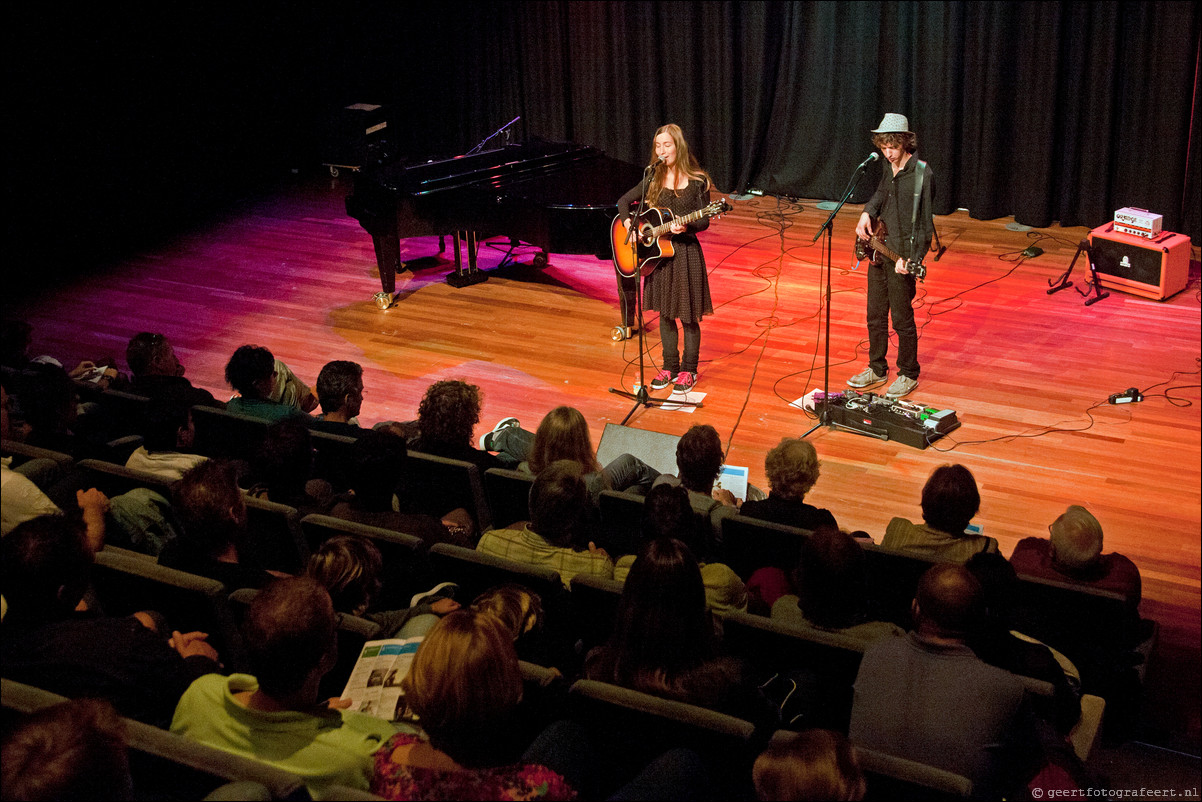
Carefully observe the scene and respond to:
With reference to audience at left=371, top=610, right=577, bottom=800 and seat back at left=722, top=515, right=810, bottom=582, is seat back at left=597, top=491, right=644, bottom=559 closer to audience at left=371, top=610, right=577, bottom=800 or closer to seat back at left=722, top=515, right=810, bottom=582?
seat back at left=722, top=515, right=810, bottom=582

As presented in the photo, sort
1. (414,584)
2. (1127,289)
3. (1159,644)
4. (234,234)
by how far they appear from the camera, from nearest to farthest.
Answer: (414,584) < (1159,644) < (1127,289) < (234,234)

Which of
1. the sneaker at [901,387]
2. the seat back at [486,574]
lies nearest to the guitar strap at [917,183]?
the sneaker at [901,387]

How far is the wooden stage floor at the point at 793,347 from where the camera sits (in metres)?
5.05

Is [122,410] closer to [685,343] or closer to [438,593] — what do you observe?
[438,593]

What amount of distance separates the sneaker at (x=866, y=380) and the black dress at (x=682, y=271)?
0.94m

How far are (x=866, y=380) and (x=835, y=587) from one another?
11.1 feet

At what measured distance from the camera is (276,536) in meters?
3.60

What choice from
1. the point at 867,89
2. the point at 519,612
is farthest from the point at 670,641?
the point at 867,89

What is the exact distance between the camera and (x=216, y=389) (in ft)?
21.6

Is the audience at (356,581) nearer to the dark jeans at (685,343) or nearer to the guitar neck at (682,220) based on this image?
the guitar neck at (682,220)

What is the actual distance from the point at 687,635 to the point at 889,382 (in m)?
3.91

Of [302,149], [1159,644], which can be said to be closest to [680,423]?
[1159,644]

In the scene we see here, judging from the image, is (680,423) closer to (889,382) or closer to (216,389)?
(889,382)

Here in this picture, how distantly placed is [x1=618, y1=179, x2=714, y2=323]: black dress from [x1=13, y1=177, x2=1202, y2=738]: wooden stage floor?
22.0 inches
